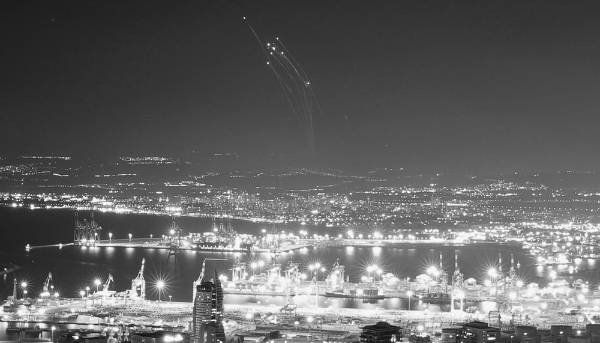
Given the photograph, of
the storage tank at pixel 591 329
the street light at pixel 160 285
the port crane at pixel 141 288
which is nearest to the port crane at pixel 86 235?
the street light at pixel 160 285

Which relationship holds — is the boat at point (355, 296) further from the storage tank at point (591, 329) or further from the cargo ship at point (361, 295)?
the storage tank at point (591, 329)

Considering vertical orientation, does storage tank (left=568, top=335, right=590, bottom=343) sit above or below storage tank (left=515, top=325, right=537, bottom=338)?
below

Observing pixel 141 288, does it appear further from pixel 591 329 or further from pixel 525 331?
pixel 591 329

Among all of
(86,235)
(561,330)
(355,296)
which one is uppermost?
(86,235)

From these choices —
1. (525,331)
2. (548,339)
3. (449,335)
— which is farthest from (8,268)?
(548,339)

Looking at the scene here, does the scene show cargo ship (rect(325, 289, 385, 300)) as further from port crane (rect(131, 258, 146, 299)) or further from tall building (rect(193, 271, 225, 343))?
tall building (rect(193, 271, 225, 343))

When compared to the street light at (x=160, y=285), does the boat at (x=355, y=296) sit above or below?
below

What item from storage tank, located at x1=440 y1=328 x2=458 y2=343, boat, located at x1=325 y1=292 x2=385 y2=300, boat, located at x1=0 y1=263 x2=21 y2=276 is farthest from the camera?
boat, located at x1=0 y1=263 x2=21 y2=276

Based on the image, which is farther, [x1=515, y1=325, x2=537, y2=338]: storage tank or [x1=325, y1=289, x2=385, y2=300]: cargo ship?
[x1=325, y1=289, x2=385, y2=300]: cargo ship

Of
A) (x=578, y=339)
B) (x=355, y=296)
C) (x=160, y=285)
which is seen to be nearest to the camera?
(x=578, y=339)

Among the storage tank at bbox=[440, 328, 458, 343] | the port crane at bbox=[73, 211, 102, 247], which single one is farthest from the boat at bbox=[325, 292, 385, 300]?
the port crane at bbox=[73, 211, 102, 247]

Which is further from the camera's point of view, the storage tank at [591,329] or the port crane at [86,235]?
the port crane at [86,235]
